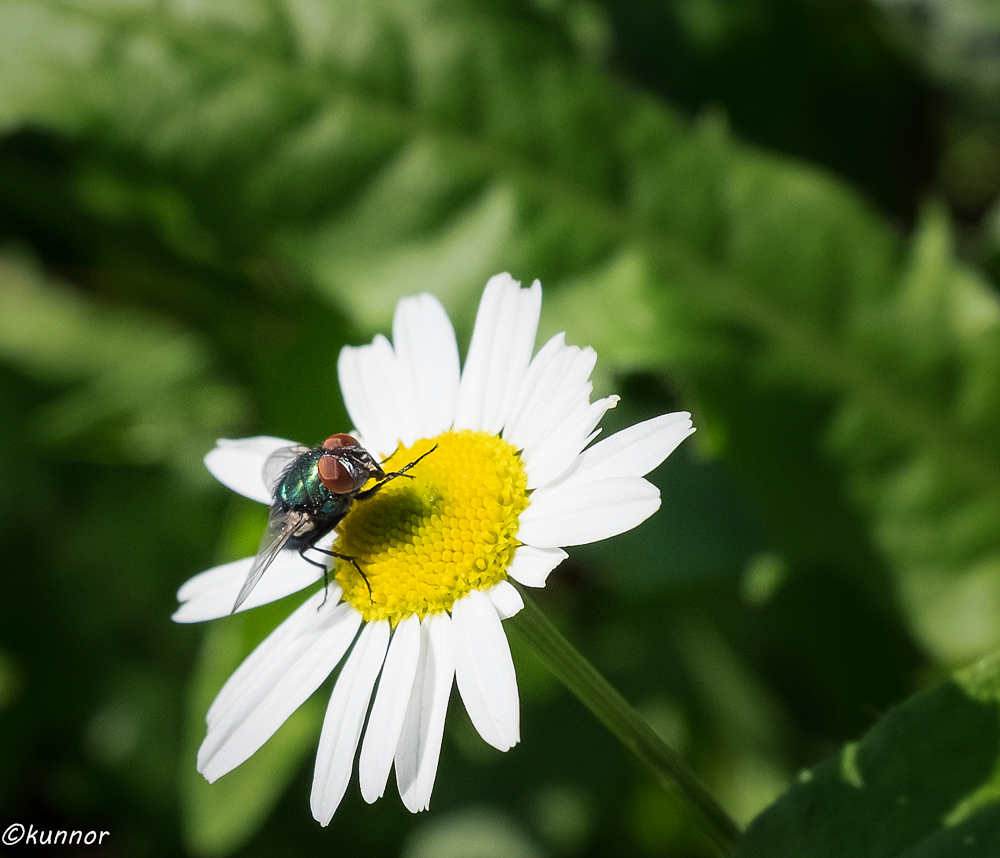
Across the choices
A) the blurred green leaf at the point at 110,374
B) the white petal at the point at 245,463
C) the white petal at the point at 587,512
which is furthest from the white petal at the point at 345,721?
the blurred green leaf at the point at 110,374

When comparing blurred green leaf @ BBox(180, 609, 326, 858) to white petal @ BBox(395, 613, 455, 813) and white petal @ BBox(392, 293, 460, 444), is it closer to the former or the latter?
white petal @ BBox(392, 293, 460, 444)

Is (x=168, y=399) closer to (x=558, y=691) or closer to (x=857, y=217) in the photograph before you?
(x=558, y=691)

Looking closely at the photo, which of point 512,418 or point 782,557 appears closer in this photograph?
point 512,418

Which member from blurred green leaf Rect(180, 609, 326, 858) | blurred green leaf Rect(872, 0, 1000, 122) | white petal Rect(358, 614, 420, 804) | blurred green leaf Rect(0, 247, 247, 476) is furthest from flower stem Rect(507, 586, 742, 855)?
blurred green leaf Rect(0, 247, 247, 476)

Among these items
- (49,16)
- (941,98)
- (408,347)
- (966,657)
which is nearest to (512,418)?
(408,347)

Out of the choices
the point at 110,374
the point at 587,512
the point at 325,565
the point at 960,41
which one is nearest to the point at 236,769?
the point at 325,565

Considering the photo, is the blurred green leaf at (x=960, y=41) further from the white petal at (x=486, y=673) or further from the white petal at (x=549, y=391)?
the white petal at (x=486, y=673)
